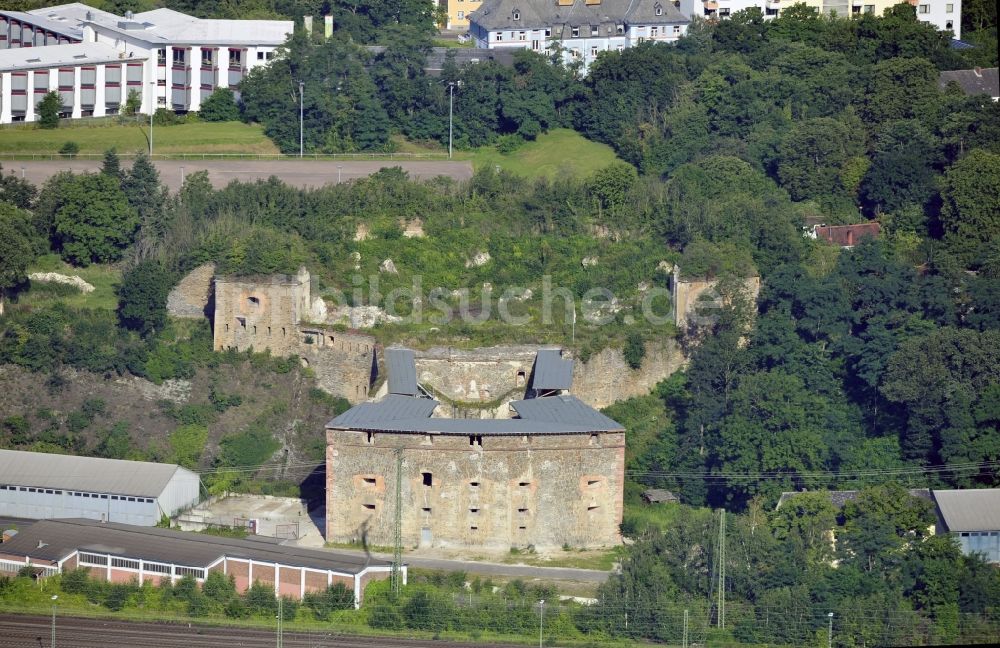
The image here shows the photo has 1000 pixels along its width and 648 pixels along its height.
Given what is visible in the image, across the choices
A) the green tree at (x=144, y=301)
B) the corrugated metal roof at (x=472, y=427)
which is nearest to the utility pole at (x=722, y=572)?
the corrugated metal roof at (x=472, y=427)

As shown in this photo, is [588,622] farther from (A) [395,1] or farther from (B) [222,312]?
(A) [395,1]

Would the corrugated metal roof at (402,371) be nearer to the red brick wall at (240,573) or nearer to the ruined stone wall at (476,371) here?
the ruined stone wall at (476,371)

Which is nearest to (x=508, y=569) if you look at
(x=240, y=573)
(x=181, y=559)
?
(x=240, y=573)

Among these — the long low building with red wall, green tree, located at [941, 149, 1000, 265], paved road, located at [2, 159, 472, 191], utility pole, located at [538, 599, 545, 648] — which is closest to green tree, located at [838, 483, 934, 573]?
utility pole, located at [538, 599, 545, 648]

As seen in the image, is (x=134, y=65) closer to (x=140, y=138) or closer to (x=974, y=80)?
(x=140, y=138)

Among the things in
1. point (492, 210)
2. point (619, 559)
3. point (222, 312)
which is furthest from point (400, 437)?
point (492, 210)

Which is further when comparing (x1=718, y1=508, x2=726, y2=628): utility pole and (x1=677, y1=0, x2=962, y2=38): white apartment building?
(x1=677, y1=0, x2=962, y2=38): white apartment building

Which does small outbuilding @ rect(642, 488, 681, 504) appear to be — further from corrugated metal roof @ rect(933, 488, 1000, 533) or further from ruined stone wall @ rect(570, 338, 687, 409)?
corrugated metal roof @ rect(933, 488, 1000, 533)
